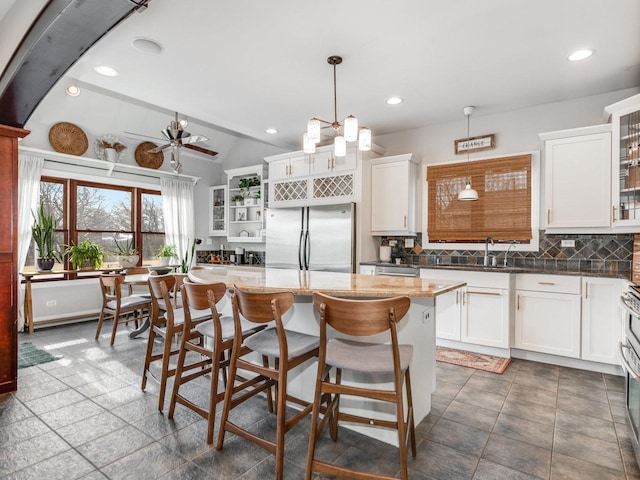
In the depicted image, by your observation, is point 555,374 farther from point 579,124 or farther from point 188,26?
point 188,26

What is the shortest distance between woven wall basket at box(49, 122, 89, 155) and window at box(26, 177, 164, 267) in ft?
1.61

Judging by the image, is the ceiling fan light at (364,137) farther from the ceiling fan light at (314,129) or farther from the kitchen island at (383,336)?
the kitchen island at (383,336)

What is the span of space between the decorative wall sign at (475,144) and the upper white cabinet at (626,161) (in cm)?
113

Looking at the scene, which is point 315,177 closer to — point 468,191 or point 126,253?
point 468,191

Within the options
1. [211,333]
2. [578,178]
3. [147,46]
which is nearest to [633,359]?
[578,178]

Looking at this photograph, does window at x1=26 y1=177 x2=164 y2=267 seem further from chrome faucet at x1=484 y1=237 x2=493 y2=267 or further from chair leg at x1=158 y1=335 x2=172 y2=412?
chrome faucet at x1=484 y1=237 x2=493 y2=267

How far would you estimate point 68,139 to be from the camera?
16.4ft

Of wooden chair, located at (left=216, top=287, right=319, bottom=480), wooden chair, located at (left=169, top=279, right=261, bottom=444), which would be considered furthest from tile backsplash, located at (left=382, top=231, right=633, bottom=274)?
wooden chair, located at (left=169, top=279, right=261, bottom=444)

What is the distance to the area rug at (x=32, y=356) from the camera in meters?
3.46

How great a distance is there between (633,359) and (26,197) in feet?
20.9

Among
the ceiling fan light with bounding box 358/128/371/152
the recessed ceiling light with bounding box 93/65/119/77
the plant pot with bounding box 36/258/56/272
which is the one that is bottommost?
the plant pot with bounding box 36/258/56/272

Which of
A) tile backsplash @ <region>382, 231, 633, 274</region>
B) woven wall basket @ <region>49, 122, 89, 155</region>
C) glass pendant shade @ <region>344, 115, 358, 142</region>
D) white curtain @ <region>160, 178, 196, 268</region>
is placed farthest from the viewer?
white curtain @ <region>160, 178, 196, 268</region>

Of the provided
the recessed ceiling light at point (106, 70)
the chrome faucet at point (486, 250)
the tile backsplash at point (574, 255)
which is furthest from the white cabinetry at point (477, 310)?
the recessed ceiling light at point (106, 70)

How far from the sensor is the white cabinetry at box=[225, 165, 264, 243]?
6238 mm
